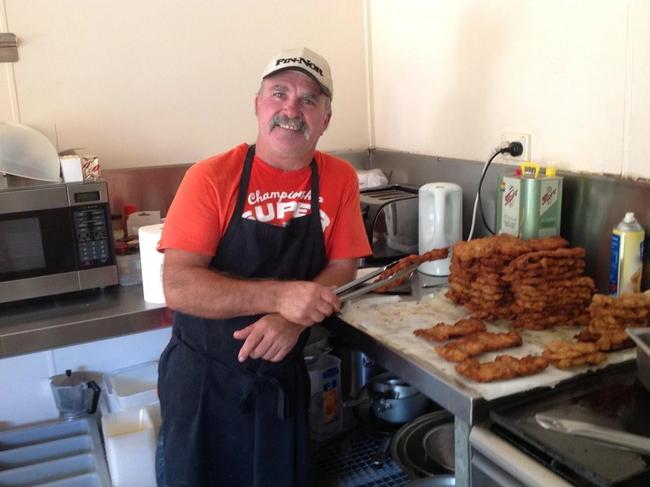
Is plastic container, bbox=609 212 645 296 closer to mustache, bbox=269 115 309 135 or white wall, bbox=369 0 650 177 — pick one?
white wall, bbox=369 0 650 177

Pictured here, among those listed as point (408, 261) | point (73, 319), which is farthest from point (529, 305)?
point (73, 319)

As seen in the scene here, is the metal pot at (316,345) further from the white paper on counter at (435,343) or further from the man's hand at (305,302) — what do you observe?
the man's hand at (305,302)

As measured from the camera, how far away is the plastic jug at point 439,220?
175 centimetres

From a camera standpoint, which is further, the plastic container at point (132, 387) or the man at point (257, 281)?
the plastic container at point (132, 387)

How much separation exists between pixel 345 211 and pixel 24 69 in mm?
1082

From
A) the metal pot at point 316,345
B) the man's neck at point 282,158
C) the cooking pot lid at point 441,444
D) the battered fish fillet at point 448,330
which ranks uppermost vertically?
the man's neck at point 282,158

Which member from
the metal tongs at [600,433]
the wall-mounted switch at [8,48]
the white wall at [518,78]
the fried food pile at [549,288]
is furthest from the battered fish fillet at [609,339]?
the wall-mounted switch at [8,48]

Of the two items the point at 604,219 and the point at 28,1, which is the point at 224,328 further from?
the point at 28,1

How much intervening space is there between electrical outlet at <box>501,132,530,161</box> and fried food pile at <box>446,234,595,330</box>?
1.17 feet

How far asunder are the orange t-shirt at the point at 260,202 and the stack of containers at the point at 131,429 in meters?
0.62

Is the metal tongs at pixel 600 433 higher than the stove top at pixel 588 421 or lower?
higher

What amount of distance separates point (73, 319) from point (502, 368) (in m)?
1.01

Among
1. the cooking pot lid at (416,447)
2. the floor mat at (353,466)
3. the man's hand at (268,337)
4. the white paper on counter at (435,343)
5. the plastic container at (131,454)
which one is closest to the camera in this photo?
the white paper on counter at (435,343)

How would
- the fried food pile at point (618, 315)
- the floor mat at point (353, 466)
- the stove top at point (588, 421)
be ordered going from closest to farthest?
1. the stove top at point (588, 421)
2. the fried food pile at point (618, 315)
3. the floor mat at point (353, 466)
